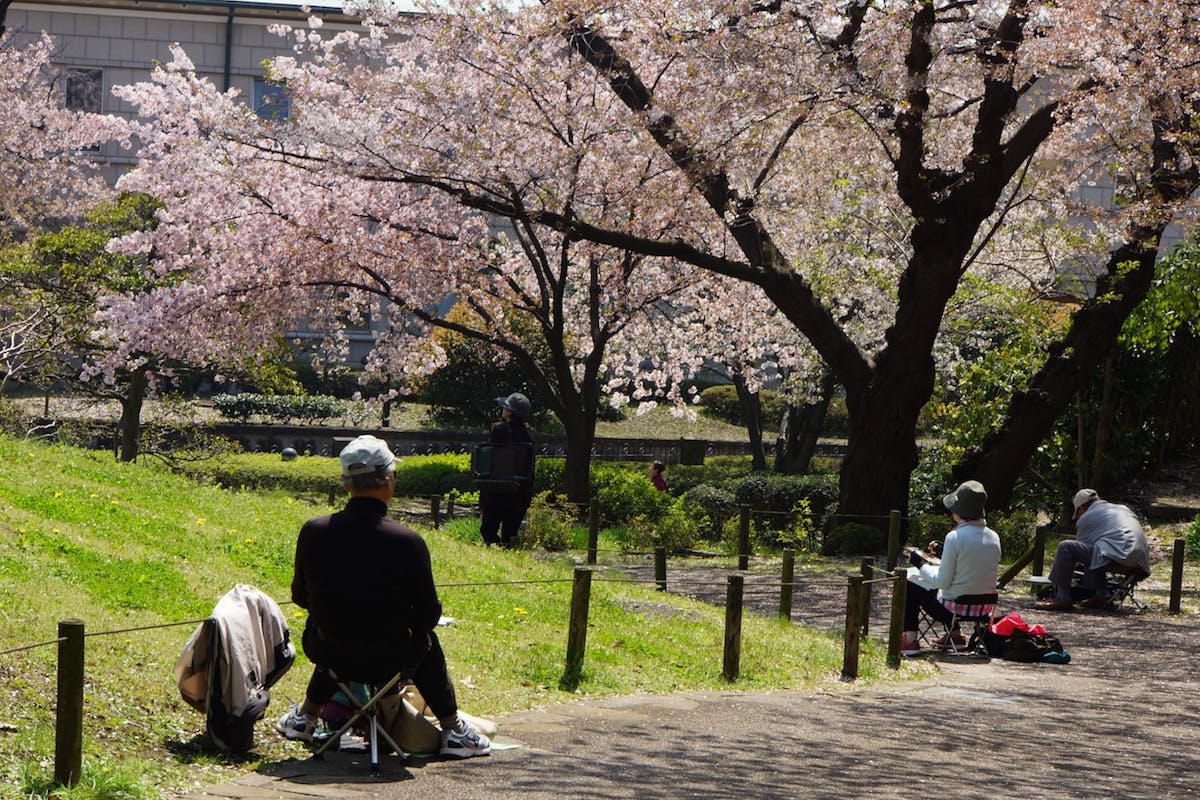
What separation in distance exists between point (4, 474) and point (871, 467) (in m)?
10.6

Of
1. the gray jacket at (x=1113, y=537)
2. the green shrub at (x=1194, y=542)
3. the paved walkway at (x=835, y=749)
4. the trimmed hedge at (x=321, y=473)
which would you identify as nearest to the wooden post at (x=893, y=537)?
the gray jacket at (x=1113, y=537)

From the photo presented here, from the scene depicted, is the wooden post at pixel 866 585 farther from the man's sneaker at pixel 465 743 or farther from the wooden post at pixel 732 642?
the man's sneaker at pixel 465 743

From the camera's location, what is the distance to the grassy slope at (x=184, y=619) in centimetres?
670

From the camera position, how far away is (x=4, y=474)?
482 inches

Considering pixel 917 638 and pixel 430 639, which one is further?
pixel 917 638

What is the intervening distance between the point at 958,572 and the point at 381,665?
6.42 metres

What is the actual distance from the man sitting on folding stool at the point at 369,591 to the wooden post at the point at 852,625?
4.12 metres

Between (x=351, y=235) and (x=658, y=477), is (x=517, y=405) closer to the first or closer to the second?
(x=351, y=235)

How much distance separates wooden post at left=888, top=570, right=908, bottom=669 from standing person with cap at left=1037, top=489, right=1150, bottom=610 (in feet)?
13.7

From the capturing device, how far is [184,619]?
8891mm

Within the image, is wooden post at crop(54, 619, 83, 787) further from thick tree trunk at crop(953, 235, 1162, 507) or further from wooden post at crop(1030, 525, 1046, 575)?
thick tree trunk at crop(953, 235, 1162, 507)

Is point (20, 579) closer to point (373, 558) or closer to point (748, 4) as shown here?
point (373, 558)

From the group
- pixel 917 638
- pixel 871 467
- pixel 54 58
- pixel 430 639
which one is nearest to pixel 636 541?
pixel 871 467

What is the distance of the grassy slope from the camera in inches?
264
